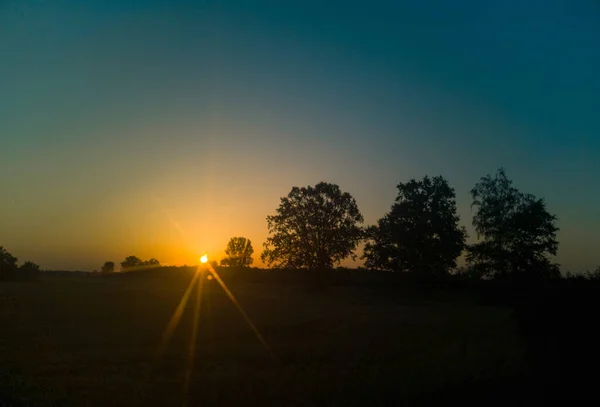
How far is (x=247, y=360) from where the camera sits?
15133 millimetres

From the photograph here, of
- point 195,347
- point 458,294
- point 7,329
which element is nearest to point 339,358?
point 195,347

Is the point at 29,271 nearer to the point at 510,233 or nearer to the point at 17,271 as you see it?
the point at 17,271

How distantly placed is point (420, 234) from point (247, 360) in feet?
147

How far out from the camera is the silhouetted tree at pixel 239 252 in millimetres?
109012

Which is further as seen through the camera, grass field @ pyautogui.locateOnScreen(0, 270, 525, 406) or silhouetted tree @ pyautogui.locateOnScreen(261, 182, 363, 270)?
silhouetted tree @ pyautogui.locateOnScreen(261, 182, 363, 270)

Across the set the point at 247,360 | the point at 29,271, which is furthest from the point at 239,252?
the point at 247,360

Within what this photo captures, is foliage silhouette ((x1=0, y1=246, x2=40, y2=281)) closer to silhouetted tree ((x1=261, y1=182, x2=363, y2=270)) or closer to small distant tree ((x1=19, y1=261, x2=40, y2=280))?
small distant tree ((x1=19, y1=261, x2=40, y2=280))

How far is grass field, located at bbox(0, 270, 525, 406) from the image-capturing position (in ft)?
32.9

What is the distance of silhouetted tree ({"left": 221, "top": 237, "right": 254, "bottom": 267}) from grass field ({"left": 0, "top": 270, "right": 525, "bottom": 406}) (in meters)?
81.1

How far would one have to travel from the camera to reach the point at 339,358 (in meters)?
15.5

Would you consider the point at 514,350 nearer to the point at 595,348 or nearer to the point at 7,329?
the point at 595,348

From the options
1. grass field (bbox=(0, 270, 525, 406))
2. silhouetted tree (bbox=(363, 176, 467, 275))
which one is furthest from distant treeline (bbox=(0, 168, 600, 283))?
grass field (bbox=(0, 270, 525, 406))

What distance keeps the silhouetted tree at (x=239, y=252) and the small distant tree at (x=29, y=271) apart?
42.5m

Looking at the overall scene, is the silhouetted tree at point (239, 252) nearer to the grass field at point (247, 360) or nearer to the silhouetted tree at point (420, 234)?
the silhouetted tree at point (420, 234)
